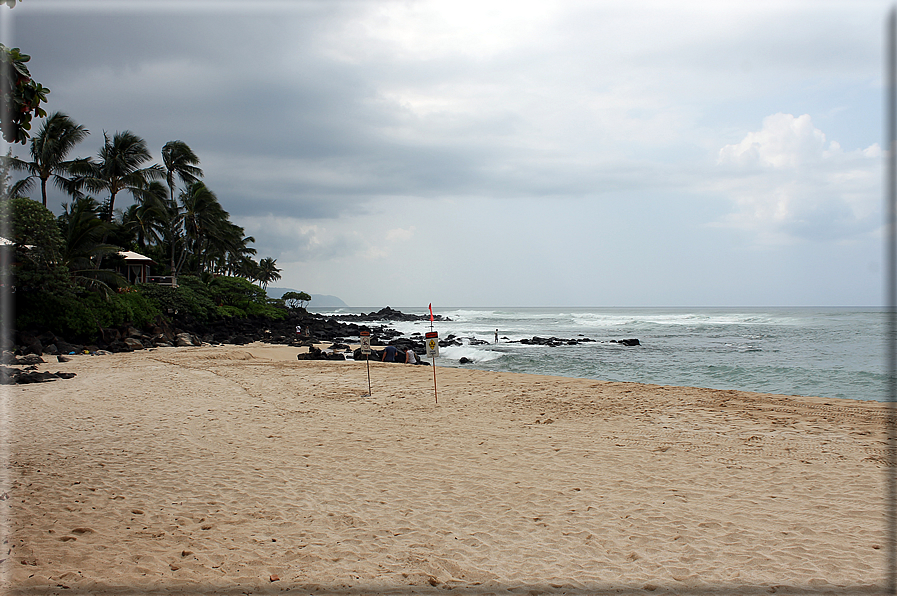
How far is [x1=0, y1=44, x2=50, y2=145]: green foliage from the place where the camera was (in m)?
3.40

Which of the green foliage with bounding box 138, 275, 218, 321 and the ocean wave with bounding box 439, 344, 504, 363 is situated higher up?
the green foliage with bounding box 138, 275, 218, 321

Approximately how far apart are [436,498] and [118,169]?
35.2m

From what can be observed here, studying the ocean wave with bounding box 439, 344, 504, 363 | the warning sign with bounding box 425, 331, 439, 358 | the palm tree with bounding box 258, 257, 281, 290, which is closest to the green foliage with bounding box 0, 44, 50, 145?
the warning sign with bounding box 425, 331, 439, 358

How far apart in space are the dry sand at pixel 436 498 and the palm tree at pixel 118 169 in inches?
994

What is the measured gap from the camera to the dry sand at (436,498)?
3996 millimetres

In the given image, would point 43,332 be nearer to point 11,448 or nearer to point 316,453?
point 11,448

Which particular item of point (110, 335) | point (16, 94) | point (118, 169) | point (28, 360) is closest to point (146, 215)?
point (118, 169)

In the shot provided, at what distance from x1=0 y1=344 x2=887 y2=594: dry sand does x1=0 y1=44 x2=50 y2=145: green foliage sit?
332cm

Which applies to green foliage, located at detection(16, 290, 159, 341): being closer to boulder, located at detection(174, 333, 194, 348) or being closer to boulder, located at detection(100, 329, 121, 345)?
boulder, located at detection(100, 329, 121, 345)

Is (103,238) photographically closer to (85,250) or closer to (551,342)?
(85,250)

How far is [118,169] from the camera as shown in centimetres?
3184

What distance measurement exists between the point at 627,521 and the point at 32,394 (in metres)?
12.5

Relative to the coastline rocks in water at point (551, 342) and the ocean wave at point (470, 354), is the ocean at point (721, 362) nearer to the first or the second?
the ocean wave at point (470, 354)

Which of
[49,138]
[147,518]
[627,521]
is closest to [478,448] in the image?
[627,521]
